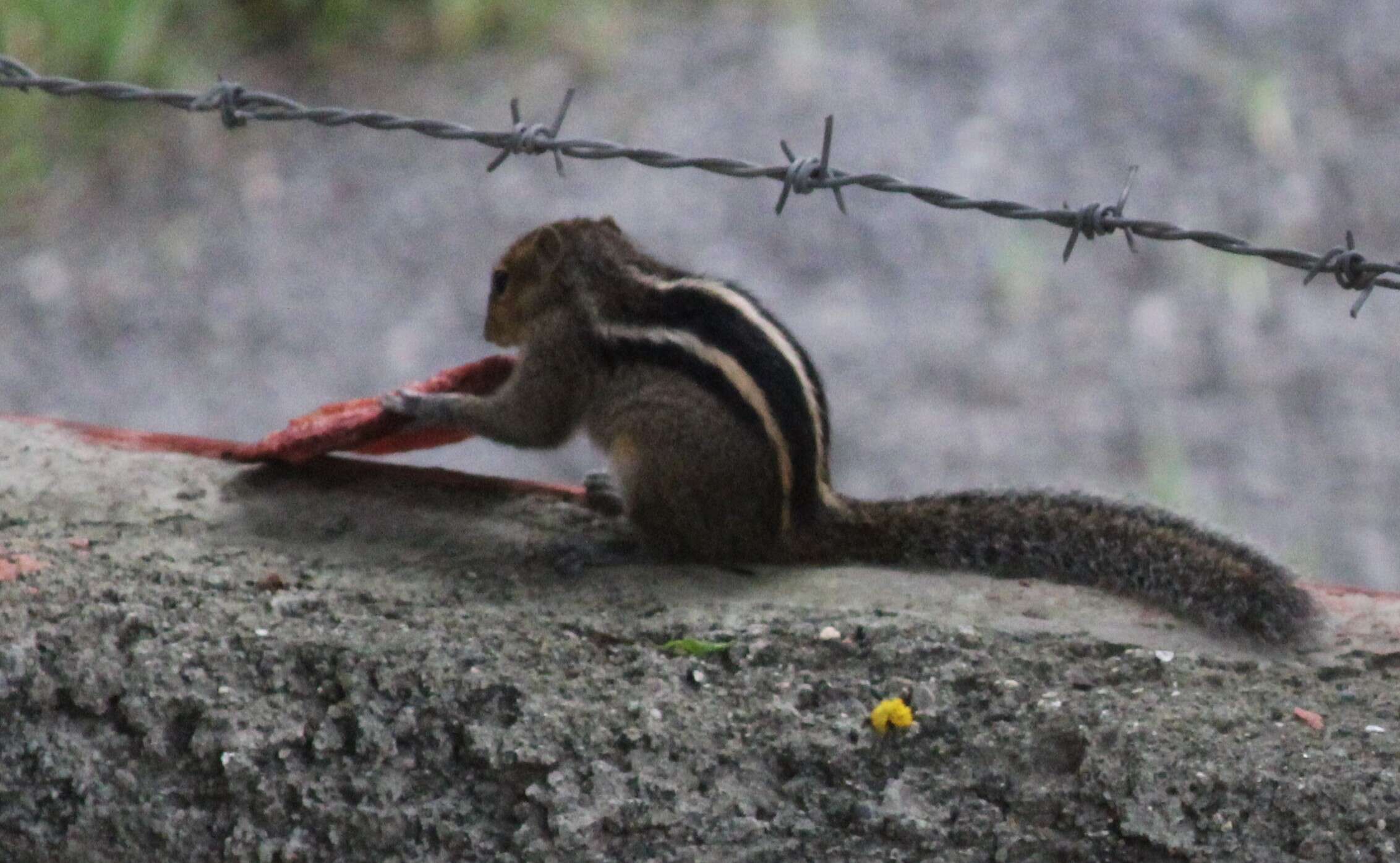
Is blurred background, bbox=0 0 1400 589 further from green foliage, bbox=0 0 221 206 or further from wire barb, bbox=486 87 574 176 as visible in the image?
wire barb, bbox=486 87 574 176

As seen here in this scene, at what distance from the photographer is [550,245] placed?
385cm

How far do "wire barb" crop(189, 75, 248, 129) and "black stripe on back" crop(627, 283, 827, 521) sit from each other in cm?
96

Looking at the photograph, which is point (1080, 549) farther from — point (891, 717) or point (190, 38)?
point (190, 38)

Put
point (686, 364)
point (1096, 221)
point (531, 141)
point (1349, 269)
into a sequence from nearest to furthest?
point (1349, 269) → point (1096, 221) → point (531, 141) → point (686, 364)

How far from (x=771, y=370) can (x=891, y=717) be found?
879mm

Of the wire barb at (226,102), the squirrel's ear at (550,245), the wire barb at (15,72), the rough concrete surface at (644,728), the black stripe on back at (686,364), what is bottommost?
the rough concrete surface at (644,728)

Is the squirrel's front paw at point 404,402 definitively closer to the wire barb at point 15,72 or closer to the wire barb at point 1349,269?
the wire barb at point 15,72

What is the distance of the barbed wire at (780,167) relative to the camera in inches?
112

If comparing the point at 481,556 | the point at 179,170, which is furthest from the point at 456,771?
the point at 179,170

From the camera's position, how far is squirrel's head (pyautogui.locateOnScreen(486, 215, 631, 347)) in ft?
12.6

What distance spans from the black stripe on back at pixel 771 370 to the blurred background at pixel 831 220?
321 centimetres

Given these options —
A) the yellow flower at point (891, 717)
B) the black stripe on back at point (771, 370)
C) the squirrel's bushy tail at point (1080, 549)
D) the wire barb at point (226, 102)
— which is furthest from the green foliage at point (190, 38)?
the yellow flower at point (891, 717)

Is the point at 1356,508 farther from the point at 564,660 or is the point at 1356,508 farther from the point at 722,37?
the point at 564,660

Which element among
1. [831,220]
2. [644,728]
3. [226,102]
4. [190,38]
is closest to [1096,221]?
[644,728]
